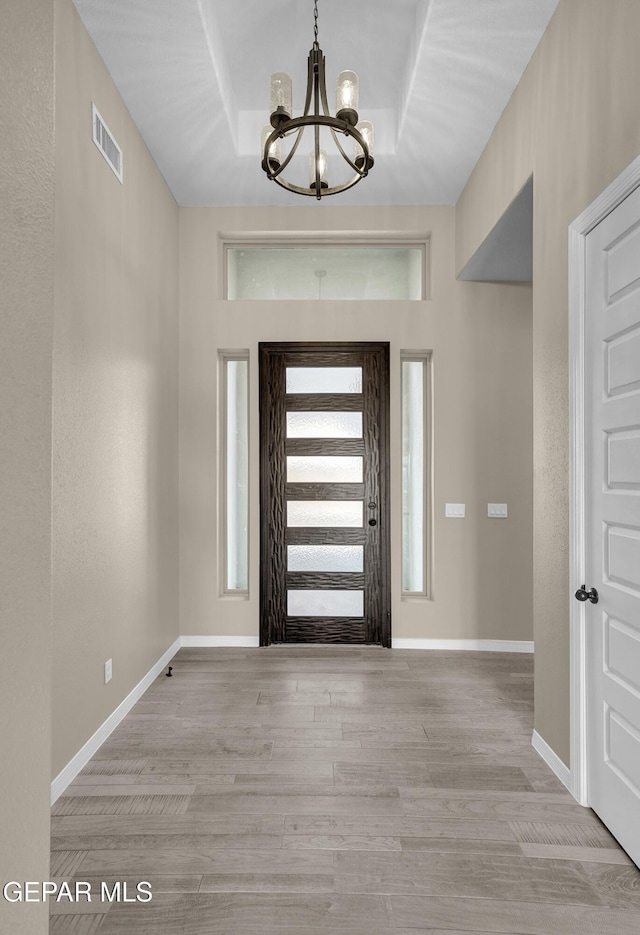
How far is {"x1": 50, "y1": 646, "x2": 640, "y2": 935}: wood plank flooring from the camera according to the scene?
172cm

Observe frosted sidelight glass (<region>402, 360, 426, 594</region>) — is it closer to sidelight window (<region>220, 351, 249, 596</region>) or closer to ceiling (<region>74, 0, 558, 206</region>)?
sidelight window (<region>220, 351, 249, 596</region>)

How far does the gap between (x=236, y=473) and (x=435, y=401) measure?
165 centimetres

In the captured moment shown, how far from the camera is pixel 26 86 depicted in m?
1.09

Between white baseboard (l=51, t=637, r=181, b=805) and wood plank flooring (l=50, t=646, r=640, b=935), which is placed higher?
white baseboard (l=51, t=637, r=181, b=805)

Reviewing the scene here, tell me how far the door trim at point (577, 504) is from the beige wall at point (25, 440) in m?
1.94

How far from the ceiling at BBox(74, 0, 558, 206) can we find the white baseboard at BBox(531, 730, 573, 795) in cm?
326

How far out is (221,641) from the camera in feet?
14.6

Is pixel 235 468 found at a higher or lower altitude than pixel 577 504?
higher

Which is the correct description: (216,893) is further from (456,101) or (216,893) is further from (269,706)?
(456,101)

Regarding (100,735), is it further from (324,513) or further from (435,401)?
(435,401)

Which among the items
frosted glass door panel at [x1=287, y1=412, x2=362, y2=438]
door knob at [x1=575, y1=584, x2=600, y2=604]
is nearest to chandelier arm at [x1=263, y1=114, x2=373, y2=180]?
door knob at [x1=575, y1=584, x2=600, y2=604]

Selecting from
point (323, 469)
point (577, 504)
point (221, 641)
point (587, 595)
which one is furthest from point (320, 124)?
point (221, 641)

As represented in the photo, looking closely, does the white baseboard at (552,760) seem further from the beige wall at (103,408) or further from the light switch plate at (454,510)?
the beige wall at (103,408)

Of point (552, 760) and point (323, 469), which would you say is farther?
point (323, 469)
